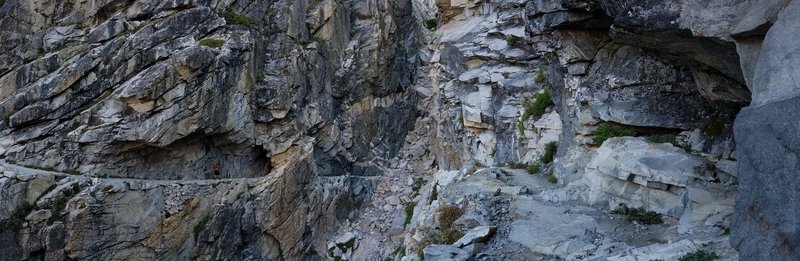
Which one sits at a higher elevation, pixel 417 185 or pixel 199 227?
pixel 417 185

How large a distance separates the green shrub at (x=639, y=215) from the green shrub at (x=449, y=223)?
2944 millimetres

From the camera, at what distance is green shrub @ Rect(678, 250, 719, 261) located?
6734 millimetres

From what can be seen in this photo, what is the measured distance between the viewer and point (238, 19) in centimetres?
2412

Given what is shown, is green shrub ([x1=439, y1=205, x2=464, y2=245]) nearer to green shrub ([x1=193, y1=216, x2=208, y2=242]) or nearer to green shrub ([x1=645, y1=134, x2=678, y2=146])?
green shrub ([x1=645, y1=134, x2=678, y2=146])

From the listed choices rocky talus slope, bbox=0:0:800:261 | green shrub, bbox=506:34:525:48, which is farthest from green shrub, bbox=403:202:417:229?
green shrub, bbox=506:34:525:48

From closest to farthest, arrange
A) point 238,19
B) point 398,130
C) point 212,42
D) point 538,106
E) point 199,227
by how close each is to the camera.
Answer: point 538,106, point 199,227, point 212,42, point 238,19, point 398,130

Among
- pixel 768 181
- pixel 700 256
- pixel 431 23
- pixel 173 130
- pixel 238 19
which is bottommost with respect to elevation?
pixel 700 256

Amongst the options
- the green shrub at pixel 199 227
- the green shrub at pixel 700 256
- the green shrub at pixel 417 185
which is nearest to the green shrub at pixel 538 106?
the green shrub at pixel 417 185

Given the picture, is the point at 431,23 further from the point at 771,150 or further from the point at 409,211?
the point at 771,150

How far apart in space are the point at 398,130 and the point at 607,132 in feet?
62.8

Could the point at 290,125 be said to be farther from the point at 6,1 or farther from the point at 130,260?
the point at 6,1

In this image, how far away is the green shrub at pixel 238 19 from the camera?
23875 millimetres

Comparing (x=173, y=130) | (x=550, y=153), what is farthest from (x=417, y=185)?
(x=550, y=153)

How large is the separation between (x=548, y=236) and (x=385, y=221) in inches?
661
